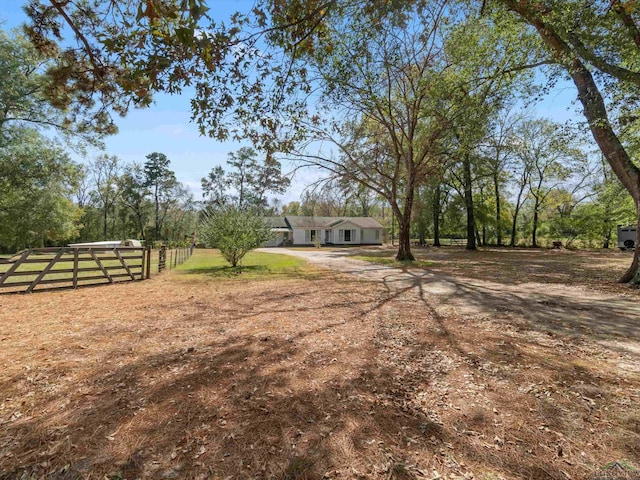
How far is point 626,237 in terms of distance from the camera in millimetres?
23828

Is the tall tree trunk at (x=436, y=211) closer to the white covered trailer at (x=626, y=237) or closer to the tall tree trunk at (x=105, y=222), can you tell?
the white covered trailer at (x=626, y=237)

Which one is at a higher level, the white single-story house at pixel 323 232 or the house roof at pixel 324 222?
the house roof at pixel 324 222

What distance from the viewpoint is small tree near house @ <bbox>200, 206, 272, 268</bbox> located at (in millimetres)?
12875

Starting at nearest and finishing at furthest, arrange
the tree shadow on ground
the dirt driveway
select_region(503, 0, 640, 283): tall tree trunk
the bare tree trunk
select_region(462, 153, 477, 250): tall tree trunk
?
1. the tree shadow on ground
2. the dirt driveway
3. select_region(503, 0, 640, 283): tall tree trunk
4. the bare tree trunk
5. select_region(462, 153, 477, 250): tall tree trunk

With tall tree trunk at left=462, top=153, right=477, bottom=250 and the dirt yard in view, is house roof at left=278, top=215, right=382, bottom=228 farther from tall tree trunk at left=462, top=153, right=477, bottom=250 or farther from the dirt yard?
the dirt yard

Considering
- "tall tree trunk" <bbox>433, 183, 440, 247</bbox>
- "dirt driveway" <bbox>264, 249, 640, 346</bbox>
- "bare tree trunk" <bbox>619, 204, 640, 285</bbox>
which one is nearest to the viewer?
"dirt driveway" <bbox>264, 249, 640, 346</bbox>

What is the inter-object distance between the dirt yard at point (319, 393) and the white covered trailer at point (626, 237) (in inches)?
1007

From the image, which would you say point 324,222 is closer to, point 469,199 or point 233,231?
point 469,199

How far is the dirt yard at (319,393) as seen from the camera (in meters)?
1.99

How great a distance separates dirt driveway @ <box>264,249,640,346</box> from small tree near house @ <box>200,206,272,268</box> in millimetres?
6203

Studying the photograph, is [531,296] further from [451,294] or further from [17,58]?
[17,58]

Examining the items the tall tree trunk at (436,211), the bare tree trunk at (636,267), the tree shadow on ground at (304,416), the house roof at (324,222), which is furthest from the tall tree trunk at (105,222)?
the bare tree trunk at (636,267)

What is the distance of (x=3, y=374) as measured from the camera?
10.5ft

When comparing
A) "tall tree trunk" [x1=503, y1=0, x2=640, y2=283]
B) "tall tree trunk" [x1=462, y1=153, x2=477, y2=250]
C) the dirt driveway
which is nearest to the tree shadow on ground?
the dirt driveway
